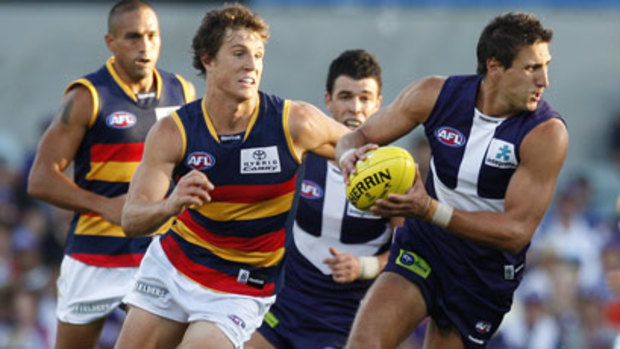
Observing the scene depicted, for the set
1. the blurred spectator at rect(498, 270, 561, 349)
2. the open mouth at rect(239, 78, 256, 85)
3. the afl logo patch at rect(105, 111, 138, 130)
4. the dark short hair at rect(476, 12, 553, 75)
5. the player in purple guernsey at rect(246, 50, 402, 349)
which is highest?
the dark short hair at rect(476, 12, 553, 75)

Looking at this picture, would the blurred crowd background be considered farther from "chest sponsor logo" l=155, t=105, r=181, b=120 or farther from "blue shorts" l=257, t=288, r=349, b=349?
"chest sponsor logo" l=155, t=105, r=181, b=120

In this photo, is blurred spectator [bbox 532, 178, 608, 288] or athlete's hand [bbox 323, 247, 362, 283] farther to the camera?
blurred spectator [bbox 532, 178, 608, 288]

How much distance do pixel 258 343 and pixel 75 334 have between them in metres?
1.30

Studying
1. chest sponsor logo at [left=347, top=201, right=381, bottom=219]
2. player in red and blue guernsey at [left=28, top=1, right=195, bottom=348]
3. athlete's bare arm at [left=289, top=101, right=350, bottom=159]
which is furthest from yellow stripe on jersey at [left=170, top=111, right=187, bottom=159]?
chest sponsor logo at [left=347, top=201, right=381, bottom=219]

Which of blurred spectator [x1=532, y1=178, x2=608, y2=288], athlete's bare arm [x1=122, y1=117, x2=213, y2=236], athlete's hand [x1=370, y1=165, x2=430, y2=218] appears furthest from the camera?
blurred spectator [x1=532, y1=178, x2=608, y2=288]

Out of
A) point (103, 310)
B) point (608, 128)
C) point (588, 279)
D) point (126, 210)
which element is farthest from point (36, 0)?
point (126, 210)

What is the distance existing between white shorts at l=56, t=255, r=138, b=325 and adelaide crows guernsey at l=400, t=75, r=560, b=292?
7.32 feet

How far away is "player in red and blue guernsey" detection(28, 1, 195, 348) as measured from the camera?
7.86 metres

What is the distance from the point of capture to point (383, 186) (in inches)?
254

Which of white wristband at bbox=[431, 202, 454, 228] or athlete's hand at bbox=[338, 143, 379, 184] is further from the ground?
athlete's hand at bbox=[338, 143, 379, 184]

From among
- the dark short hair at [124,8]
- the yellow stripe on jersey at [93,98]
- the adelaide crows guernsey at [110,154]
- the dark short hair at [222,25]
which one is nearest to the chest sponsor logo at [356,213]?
the adelaide crows guernsey at [110,154]

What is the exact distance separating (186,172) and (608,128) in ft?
36.3

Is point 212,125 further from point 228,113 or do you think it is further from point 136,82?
point 136,82

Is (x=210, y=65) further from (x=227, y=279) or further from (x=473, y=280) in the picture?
(x=473, y=280)
